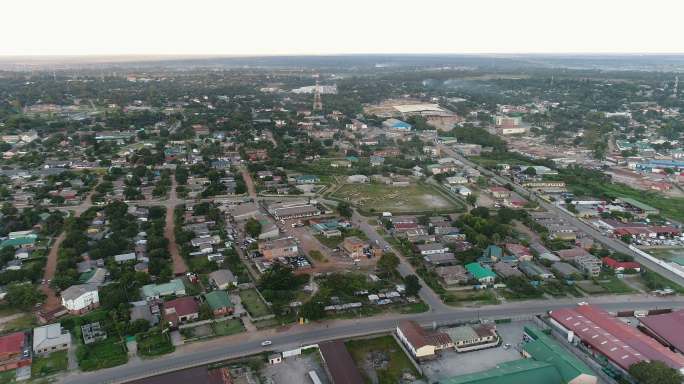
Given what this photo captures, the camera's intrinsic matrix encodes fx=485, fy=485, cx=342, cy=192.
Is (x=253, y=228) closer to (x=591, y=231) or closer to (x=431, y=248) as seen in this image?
(x=431, y=248)

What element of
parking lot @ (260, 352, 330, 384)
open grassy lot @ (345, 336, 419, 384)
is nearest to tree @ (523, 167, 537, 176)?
open grassy lot @ (345, 336, 419, 384)

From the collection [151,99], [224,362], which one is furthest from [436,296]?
[151,99]

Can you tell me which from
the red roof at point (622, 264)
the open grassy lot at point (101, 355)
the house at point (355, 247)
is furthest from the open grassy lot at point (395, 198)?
the open grassy lot at point (101, 355)

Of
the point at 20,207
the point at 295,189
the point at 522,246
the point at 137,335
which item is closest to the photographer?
the point at 137,335

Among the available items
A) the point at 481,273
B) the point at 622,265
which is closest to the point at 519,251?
the point at 481,273

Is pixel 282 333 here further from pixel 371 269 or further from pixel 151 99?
pixel 151 99

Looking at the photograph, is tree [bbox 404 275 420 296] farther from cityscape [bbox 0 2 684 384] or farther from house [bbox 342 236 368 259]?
house [bbox 342 236 368 259]
